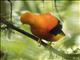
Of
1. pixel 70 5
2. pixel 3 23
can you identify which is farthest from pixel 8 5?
pixel 70 5

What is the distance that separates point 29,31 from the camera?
2.89 ft

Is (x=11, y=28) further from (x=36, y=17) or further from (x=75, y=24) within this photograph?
(x=75, y=24)

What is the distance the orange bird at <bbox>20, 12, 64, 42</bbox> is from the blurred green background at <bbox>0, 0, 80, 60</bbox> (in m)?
0.02

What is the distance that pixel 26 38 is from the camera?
88cm

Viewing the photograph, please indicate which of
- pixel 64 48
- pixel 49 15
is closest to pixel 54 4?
pixel 49 15

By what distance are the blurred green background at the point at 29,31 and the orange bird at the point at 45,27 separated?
2cm

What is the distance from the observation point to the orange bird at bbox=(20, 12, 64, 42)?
34.5 inches

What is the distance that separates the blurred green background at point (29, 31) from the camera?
0.88 metres

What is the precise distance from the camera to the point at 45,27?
0.88m

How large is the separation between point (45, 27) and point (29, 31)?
5 cm

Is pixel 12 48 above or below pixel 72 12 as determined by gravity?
below

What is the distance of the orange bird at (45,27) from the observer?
875 mm

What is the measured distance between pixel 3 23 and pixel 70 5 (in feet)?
0.70

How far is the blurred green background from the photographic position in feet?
2.88
